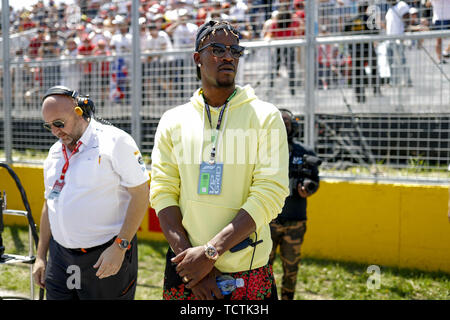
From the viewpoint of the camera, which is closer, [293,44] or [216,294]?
[216,294]

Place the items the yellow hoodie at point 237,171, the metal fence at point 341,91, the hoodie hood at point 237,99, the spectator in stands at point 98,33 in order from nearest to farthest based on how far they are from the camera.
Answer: the yellow hoodie at point 237,171 → the hoodie hood at point 237,99 → the metal fence at point 341,91 → the spectator in stands at point 98,33

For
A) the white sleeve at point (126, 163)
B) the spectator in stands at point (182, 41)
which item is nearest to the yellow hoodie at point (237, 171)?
the white sleeve at point (126, 163)

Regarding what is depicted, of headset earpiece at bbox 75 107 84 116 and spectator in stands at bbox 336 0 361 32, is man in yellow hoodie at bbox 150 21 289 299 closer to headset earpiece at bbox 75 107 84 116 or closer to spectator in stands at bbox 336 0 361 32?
headset earpiece at bbox 75 107 84 116

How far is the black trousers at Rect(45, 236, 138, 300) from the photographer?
3.27 meters

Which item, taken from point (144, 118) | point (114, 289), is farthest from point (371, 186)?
point (114, 289)

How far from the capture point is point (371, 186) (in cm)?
616

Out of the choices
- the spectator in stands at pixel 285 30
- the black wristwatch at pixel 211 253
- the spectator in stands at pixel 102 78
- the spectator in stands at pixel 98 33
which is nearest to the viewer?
the black wristwatch at pixel 211 253

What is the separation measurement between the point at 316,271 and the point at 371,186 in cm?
122

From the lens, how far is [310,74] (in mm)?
6367

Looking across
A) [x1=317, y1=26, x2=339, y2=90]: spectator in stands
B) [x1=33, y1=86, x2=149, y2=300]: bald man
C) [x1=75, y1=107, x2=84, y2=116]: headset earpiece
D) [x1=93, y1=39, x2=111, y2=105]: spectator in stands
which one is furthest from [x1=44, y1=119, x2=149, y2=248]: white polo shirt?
[x1=93, y1=39, x2=111, y2=105]: spectator in stands

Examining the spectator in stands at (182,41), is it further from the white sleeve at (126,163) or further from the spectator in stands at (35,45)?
the white sleeve at (126,163)

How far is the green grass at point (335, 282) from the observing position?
5.41 meters

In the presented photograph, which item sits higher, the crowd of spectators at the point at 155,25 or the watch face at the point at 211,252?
the crowd of spectators at the point at 155,25

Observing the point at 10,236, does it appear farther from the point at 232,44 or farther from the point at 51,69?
the point at 232,44
